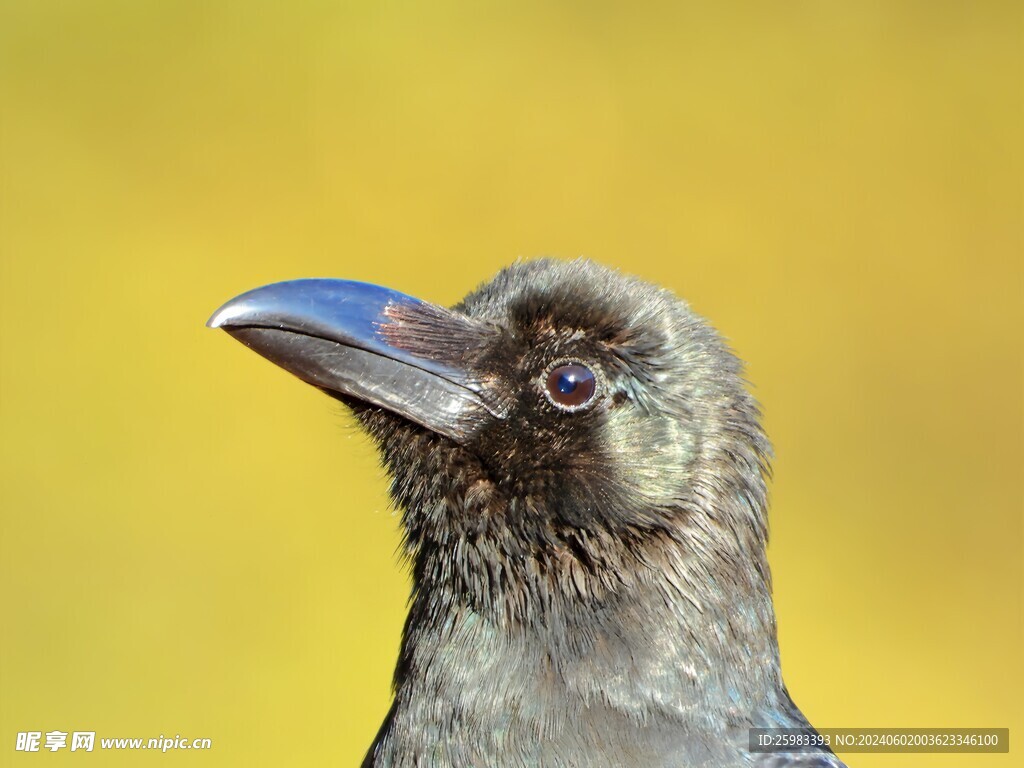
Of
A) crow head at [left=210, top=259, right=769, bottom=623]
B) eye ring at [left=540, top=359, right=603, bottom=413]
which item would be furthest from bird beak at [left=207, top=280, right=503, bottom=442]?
eye ring at [left=540, top=359, right=603, bottom=413]

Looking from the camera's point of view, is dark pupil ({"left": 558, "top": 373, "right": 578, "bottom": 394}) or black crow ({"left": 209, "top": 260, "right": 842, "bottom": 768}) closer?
black crow ({"left": 209, "top": 260, "right": 842, "bottom": 768})

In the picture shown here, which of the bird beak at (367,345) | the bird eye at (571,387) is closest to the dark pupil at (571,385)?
the bird eye at (571,387)

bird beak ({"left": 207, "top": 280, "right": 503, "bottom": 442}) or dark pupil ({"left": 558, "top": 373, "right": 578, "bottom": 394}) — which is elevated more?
bird beak ({"left": 207, "top": 280, "right": 503, "bottom": 442})

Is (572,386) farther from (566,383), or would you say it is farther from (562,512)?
(562,512)

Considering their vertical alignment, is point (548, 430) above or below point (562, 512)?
above

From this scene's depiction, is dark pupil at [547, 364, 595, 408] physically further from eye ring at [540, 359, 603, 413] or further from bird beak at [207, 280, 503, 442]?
bird beak at [207, 280, 503, 442]

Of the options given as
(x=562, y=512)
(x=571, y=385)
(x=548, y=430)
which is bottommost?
(x=562, y=512)

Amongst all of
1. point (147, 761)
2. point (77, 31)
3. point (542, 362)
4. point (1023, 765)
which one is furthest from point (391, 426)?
point (77, 31)

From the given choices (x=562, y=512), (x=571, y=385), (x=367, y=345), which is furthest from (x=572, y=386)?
(x=367, y=345)
